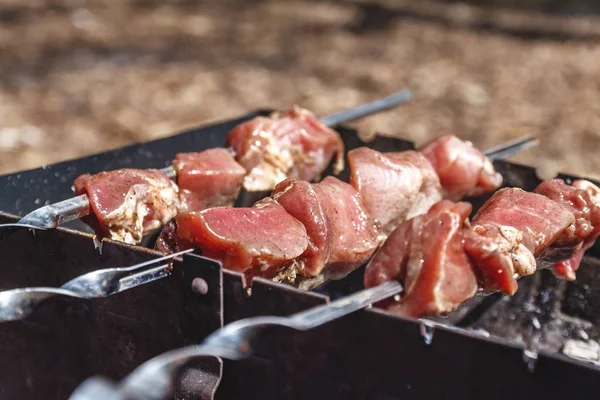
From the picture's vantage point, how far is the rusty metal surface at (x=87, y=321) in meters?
2.10

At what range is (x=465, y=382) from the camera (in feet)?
6.00

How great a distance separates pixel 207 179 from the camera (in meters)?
3.02

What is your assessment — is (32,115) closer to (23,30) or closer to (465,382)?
(23,30)

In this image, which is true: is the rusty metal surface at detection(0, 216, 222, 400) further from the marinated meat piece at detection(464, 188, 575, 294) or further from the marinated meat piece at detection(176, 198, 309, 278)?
the marinated meat piece at detection(464, 188, 575, 294)

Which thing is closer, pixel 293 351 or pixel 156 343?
pixel 293 351

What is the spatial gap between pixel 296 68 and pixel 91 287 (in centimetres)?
814

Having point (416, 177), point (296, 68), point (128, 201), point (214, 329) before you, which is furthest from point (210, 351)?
point (296, 68)

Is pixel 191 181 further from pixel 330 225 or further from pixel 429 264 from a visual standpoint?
pixel 429 264

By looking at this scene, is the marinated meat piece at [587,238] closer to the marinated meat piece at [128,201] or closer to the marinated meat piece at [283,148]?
the marinated meat piece at [283,148]

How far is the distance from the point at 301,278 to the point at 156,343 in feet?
1.76

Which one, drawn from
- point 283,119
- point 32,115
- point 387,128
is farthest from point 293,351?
point 32,115

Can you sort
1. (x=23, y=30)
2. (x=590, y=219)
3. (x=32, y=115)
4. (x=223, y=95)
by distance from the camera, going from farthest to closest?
(x=23, y=30) < (x=223, y=95) < (x=32, y=115) < (x=590, y=219)

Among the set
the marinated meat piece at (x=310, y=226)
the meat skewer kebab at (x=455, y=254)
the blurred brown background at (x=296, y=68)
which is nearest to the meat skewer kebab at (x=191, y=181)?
the marinated meat piece at (x=310, y=226)

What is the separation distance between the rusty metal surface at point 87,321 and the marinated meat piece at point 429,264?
54cm
